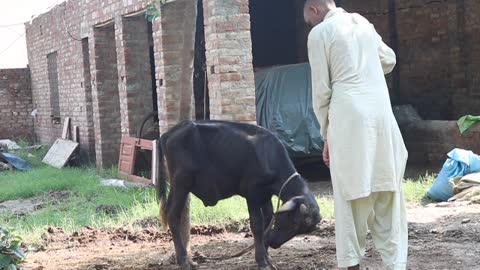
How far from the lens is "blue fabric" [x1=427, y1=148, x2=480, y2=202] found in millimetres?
8505

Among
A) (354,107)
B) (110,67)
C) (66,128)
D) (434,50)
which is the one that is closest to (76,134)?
(66,128)

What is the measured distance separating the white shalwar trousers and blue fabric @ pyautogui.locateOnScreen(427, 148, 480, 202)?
13.5 ft

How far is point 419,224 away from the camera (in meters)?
7.11

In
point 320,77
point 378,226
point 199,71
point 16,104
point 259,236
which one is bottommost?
point 259,236

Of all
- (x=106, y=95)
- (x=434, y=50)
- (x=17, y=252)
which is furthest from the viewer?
(x=434, y=50)

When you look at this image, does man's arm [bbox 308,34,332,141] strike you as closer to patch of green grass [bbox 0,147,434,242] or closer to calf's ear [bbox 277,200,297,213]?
calf's ear [bbox 277,200,297,213]

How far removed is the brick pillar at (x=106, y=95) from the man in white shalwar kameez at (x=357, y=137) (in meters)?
8.89

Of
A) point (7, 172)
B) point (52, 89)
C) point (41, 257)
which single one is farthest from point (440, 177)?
→ point (52, 89)

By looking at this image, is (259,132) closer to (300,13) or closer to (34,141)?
(300,13)

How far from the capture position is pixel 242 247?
6633mm

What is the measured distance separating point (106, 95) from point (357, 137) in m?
9.26

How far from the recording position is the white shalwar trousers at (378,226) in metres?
4.52

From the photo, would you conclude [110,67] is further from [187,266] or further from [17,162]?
[187,266]

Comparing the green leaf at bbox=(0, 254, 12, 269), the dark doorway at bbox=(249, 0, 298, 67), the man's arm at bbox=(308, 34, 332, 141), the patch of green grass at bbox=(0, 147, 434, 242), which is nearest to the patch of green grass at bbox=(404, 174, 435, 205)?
the patch of green grass at bbox=(0, 147, 434, 242)
